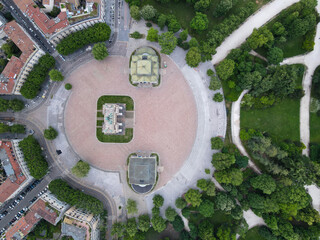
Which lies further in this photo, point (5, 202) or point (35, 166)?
point (5, 202)

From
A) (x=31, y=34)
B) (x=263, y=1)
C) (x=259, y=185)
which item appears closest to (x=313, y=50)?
(x=263, y=1)

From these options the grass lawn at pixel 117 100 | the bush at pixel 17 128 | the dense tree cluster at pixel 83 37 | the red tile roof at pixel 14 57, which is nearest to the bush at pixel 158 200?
the grass lawn at pixel 117 100

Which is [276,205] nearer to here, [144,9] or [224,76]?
[224,76]

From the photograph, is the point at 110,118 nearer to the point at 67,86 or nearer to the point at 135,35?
the point at 67,86

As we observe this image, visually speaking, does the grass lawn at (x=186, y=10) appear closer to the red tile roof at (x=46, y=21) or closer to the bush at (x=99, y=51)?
the bush at (x=99, y=51)

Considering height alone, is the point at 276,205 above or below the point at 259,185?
below

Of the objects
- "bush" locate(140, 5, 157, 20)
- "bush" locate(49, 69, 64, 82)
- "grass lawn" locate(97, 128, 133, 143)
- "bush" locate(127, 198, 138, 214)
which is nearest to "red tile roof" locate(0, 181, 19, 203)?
"grass lawn" locate(97, 128, 133, 143)

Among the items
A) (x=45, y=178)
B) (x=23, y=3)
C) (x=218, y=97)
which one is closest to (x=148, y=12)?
(x=218, y=97)
